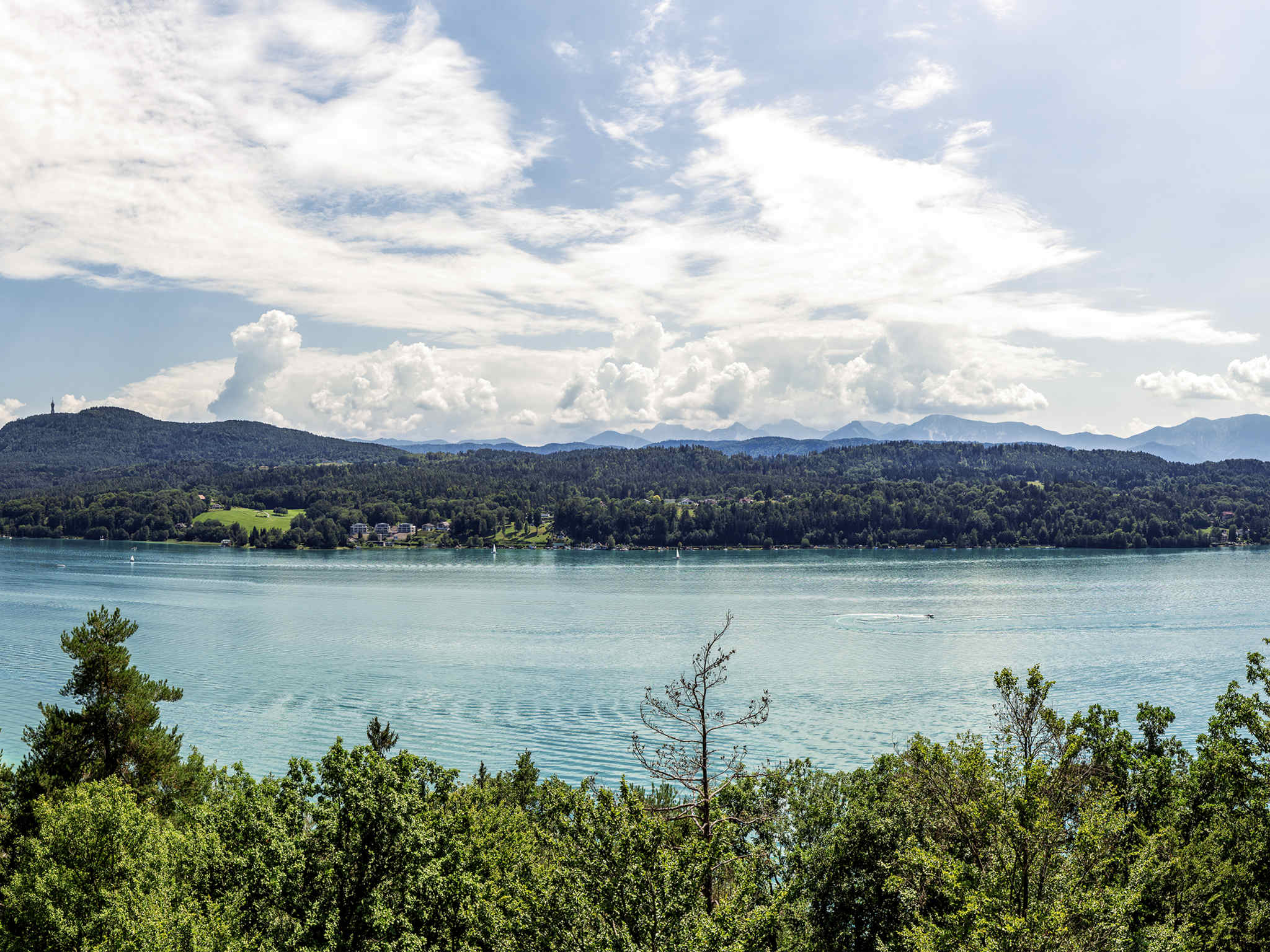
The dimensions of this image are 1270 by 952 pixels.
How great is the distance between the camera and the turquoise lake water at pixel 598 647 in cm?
5234

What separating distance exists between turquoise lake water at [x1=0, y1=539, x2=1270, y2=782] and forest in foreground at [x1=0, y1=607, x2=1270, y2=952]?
22.7 metres

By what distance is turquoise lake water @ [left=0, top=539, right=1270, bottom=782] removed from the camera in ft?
172

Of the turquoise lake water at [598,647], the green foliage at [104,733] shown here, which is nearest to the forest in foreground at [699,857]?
the green foliage at [104,733]

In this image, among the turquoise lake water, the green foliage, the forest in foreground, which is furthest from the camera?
the turquoise lake water

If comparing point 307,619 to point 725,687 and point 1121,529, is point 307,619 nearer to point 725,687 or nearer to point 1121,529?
point 725,687

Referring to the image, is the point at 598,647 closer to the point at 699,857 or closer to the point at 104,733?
the point at 104,733

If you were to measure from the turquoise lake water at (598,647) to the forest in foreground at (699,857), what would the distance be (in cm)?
2267

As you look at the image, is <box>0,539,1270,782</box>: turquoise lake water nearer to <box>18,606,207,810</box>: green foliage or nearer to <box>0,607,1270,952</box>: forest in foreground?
<box>18,606,207,810</box>: green foliage

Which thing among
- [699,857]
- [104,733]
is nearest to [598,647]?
[104,733]

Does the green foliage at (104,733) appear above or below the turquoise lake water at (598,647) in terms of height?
above

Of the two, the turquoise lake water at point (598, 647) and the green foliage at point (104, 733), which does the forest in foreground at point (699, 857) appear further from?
the turquoise lake water at point (598, 647)

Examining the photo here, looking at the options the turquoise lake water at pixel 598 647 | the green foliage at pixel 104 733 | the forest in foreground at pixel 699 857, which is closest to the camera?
Answer: the forest in foreground at pixel 699 857

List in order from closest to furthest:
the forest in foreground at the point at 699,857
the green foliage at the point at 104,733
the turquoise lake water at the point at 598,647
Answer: the forest in foreground at the point at 699,857 < the green foliage at the point at 104,733 < the turquoise lake water at the point at 598,647

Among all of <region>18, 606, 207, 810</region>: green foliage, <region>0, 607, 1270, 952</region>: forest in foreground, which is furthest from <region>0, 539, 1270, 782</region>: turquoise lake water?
<region>0, 607, 1270, 952</region>: forest in foreground
